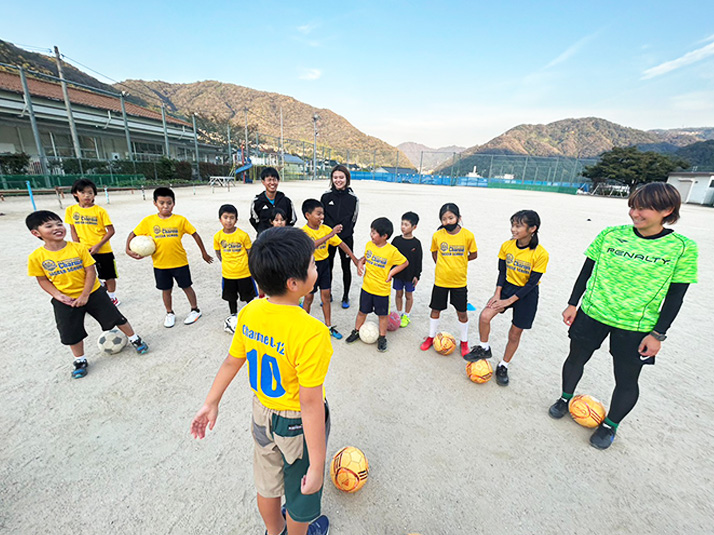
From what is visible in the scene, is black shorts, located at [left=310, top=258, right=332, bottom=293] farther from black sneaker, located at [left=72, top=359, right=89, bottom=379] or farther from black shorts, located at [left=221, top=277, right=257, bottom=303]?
black sneaker, located at [left=72, top=359, right=89, bottom=379]

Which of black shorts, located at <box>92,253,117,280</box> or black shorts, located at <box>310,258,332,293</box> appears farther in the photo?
black shorts, located at <box>92,253,117,280</box>

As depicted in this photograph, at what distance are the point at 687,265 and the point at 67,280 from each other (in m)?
5.51

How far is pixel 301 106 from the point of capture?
15675 centimetres

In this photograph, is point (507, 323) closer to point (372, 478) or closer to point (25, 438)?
point (372, 478)

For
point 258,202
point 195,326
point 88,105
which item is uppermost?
point 88,105

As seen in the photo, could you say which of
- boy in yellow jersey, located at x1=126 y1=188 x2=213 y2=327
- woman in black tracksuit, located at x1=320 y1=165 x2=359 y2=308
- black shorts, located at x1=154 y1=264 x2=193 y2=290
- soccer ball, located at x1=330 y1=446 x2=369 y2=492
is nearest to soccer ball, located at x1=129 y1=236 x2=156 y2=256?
boy in yellow jersey, located at x1=126 y1=188 x2=213 y2=327

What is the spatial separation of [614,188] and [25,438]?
59221mm

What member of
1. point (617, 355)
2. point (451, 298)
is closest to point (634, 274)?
point (617, 355)

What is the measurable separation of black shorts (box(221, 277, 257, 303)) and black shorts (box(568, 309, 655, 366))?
153 inches

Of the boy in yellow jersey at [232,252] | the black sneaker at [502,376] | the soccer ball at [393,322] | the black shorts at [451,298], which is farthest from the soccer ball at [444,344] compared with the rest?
the boy in yellow jersey at [232,252]

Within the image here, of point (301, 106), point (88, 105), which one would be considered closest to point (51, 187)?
point (88, 105)

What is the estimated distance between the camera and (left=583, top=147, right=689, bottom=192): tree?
40906 millimetres

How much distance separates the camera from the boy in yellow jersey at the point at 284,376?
4.58 feet

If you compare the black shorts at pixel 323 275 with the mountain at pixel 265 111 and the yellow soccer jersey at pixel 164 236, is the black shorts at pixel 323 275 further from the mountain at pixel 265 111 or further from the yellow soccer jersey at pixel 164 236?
the mountain at pixel 265 111
